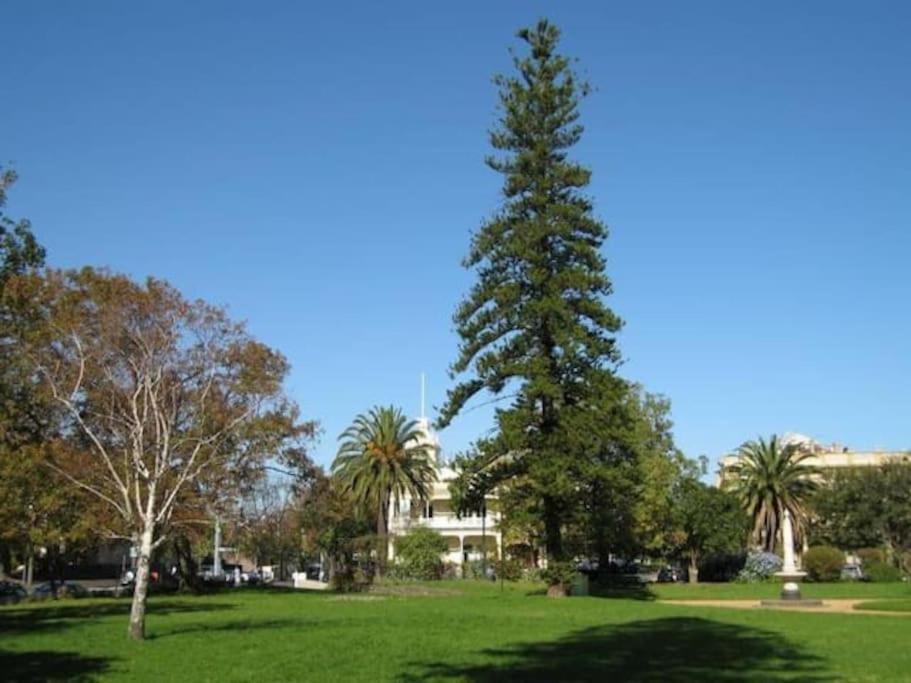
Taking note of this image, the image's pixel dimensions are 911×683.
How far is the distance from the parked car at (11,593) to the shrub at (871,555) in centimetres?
5252

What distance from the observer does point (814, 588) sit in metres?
47.3

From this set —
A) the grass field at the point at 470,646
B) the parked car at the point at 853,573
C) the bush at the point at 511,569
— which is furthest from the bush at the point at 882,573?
the grass field at the point at 470,646

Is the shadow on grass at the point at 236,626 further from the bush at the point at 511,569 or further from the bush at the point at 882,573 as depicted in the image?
the bush at the point at 882,573

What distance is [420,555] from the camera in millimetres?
71562

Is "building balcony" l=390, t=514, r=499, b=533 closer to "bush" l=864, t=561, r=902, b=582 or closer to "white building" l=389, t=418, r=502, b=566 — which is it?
"white building" l=389, t=418, r=502, b=566

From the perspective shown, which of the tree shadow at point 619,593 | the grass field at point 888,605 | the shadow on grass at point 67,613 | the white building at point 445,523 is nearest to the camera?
the shadow on grass at point 67,613

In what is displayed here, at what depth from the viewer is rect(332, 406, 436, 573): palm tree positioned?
6894cm

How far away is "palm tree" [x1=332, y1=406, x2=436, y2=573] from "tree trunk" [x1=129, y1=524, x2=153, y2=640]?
44.2 metres

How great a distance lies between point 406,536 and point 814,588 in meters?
35.1

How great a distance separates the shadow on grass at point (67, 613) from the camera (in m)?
28.5

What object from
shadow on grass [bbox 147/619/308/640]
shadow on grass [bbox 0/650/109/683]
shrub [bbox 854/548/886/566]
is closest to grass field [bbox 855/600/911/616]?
shadow on grass [bbox 147/619/308/640]

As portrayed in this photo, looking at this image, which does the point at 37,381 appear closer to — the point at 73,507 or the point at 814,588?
the point at 73,507

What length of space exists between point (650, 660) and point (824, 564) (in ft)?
154

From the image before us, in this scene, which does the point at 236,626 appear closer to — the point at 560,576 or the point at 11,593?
the point at 560,576
